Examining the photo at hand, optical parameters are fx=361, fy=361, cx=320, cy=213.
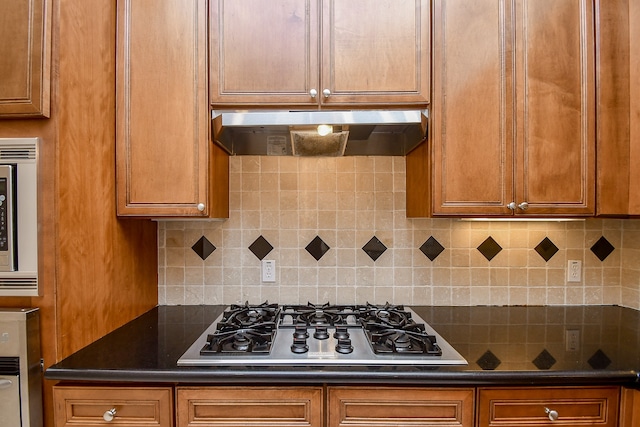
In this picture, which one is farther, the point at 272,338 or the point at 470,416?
the point at 272,338

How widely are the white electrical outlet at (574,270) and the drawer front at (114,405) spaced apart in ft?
6.31

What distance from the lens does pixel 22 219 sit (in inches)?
45.6

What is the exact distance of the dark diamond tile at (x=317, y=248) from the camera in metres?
1.87

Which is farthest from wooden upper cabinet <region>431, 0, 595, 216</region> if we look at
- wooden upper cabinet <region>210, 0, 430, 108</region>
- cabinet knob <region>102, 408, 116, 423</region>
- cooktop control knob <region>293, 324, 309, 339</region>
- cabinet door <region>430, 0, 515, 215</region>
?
cabinet knob <region>102, 408, 116, 423</region>

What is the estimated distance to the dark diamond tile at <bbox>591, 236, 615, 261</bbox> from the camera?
73.4 inches

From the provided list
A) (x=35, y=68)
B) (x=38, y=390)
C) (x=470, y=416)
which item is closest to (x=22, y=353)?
(x=38, y=390)

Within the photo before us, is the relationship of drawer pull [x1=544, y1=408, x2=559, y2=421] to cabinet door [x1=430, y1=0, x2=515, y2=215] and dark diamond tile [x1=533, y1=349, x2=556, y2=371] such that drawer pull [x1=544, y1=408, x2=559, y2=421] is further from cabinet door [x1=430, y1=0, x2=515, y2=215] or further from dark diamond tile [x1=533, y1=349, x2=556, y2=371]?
cabinet door [x1=430, y1=0, x2=515, y2=215]

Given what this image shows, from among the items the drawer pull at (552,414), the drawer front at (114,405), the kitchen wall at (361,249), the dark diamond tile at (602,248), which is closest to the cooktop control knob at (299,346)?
the drawer front at (114,405)

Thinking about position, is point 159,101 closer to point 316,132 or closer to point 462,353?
point 316,132

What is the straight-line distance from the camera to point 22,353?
1117 mm

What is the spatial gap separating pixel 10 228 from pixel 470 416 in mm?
1586

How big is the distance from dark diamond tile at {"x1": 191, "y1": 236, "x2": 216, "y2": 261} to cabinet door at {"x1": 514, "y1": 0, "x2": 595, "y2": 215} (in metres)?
1.45

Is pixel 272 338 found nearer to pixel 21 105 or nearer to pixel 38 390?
pixel 38 390

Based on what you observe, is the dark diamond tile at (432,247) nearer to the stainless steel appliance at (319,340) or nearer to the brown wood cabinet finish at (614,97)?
the stainless steel appliance at (319,340)
